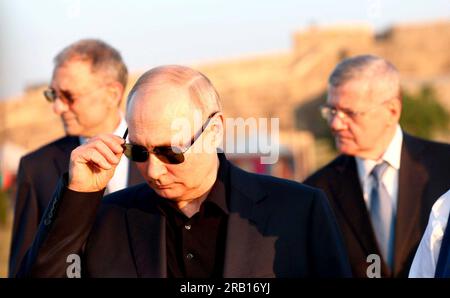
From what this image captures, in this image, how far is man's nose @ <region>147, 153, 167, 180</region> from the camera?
11.9 ft

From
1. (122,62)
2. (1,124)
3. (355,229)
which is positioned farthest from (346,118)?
(1,124)

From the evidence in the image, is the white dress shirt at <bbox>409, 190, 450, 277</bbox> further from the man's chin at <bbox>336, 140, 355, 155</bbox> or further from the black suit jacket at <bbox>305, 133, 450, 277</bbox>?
the man's chin at <bbox>336, 140, 355, 155</bbox>

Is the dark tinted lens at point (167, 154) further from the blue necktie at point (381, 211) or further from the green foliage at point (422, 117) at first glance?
the green foliage at point (422, 117)

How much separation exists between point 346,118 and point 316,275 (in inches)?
94.8

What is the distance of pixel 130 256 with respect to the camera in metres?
3.74

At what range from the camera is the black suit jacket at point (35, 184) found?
17.6 ft

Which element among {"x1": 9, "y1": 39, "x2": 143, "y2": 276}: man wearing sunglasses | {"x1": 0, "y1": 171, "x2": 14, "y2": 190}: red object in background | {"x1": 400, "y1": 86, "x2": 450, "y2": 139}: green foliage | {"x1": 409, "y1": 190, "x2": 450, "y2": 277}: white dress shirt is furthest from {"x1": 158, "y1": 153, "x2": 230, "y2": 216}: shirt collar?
{"x1": 400, "y1": 86, "x2": 450, "y2": 139}: green foliage

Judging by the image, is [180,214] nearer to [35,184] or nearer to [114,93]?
[35,184]

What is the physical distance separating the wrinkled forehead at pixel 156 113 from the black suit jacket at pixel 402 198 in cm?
198

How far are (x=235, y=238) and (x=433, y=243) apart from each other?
68cm

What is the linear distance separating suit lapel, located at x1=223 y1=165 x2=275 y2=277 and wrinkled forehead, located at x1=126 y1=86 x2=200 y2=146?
12.8 inches

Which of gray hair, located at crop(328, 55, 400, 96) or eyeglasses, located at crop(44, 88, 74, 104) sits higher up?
gray hair, located at crop(328, 55, 400, 96)
